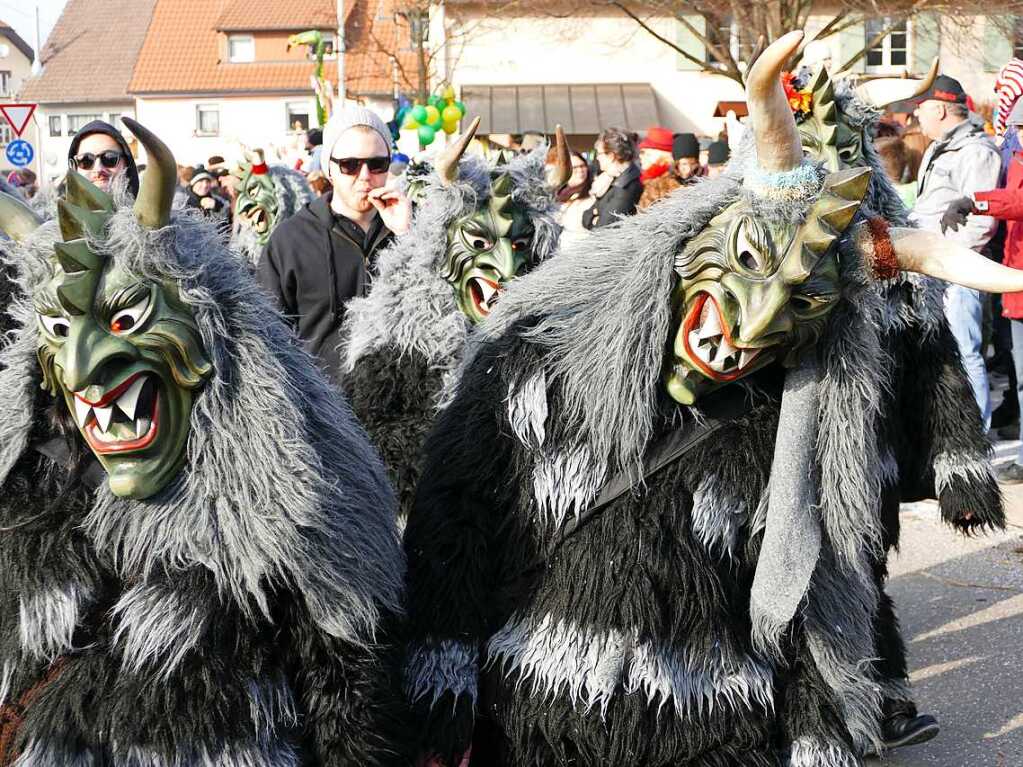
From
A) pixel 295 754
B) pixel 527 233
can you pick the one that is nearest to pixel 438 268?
pixel 527 233

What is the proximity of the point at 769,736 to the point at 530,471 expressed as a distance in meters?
0.74

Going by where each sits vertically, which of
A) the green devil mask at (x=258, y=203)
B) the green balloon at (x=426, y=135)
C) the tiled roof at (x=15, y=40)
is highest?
the tiled roof at (x=15, y=40)

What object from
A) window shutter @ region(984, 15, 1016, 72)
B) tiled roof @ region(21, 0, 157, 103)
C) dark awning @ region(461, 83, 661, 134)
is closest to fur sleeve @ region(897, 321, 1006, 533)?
dark awning @ region(461, 83, 661, 134)

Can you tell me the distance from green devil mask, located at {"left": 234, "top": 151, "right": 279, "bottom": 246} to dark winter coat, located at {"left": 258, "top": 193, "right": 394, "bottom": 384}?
3428mm

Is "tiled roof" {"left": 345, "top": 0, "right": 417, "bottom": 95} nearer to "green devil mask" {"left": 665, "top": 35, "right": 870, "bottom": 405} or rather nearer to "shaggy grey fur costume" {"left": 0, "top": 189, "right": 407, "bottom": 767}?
"green devil mask" {"left": 665, "top": 35, "right": 870, "bottom": 405}

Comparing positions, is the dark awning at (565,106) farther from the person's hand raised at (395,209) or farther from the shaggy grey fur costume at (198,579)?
the shaggy grey fur costume at (198,579)

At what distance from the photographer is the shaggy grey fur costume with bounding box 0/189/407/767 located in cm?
235

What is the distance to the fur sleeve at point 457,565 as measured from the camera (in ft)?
8.71

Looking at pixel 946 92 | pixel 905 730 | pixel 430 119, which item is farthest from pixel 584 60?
pixel 905 730

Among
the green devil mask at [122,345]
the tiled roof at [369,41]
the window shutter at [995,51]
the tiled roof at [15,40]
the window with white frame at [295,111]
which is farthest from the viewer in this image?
the tiled roof at [15,40]

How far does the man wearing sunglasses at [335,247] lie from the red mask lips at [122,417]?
7.44ft

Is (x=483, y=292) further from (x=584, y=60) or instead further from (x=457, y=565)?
(x=584, y=60)

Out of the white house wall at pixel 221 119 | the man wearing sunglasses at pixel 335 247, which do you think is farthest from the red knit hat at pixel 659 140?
the white house wall at pixel 221 119

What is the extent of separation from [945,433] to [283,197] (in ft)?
18.1
